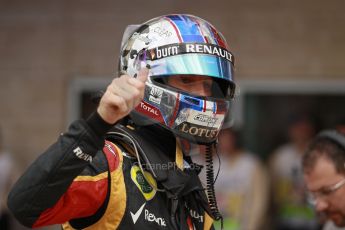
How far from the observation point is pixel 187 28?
2.55 meters

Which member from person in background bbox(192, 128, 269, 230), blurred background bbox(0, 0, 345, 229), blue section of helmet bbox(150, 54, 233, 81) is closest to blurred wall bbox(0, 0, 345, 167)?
blurred background bbox(0, 0, 345, 229)

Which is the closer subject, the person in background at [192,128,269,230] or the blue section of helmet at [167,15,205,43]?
the blue section of helmet at [167,15,205,43]

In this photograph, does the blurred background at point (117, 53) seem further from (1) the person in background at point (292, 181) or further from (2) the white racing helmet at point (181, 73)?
(2) the white racing helmet at point (181, 73)

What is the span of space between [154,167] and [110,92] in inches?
17.8

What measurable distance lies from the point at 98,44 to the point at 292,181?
2158 mm

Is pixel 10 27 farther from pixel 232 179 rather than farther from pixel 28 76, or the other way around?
pixel 232 179

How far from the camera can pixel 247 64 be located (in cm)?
662

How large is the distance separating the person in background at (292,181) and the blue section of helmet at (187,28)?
3.44 meters

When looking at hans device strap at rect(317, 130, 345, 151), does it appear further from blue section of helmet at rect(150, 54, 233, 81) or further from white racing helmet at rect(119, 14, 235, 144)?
blue section of helmet at rect(150, 54, 233, 81)

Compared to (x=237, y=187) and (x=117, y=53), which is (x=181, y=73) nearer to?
(x=237, y=187)

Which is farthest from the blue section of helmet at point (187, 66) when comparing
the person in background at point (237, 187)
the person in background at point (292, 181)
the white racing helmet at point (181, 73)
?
the person in background at point (292, 181)

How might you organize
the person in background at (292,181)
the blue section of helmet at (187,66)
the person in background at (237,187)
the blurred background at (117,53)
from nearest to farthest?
the blue section of helmet at (187,66) → the person in background at (237,187) → the person in background at (292,181) → the blurred background at (117,53)

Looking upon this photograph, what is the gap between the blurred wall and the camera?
6.55m

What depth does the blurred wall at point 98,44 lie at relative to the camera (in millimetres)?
6547
